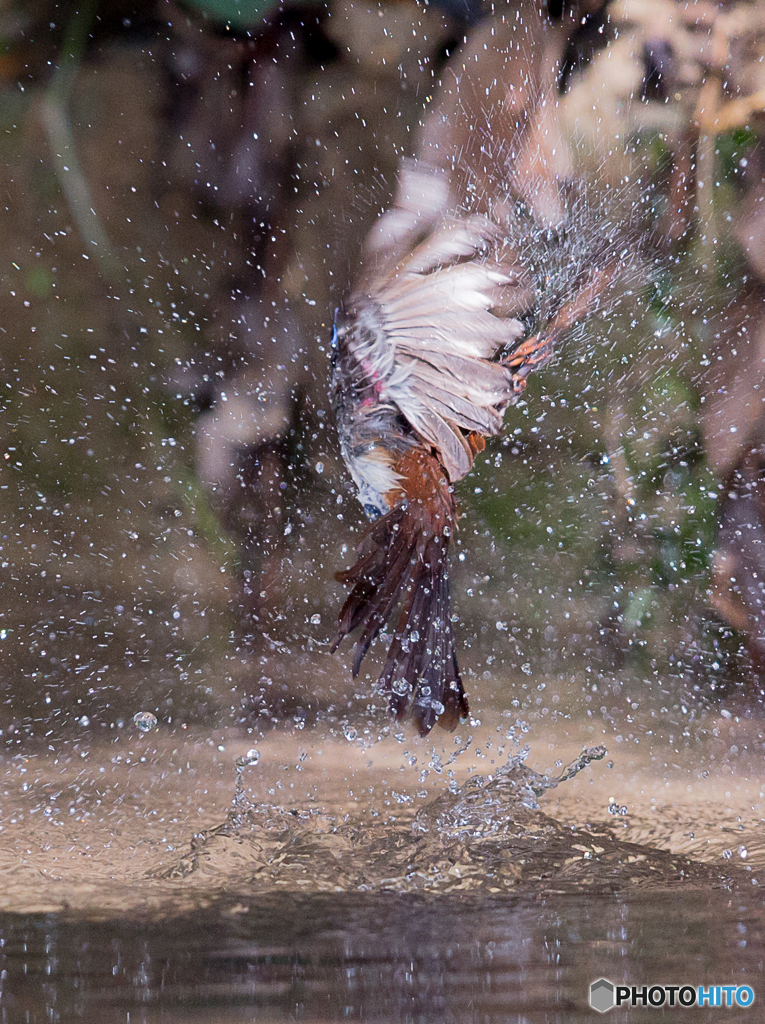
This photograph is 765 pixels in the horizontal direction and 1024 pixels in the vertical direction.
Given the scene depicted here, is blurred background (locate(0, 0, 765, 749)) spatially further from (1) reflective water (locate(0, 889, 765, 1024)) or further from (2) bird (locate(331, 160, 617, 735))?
(1) reflective water (locate(0, 889, 765, 1024))

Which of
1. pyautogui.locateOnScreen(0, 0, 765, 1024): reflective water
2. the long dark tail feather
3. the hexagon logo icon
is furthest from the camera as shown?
pyautogui.locateOnScreen(0, 0, 765, 1024): reflective water

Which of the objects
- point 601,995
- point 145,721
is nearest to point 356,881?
point 601,995

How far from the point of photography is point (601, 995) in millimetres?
532

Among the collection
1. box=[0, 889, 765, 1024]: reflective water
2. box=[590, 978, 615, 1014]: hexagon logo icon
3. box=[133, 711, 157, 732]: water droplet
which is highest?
box=[133, 711, 157, 732]: water droplet

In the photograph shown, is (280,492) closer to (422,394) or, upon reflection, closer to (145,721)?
(145,721)

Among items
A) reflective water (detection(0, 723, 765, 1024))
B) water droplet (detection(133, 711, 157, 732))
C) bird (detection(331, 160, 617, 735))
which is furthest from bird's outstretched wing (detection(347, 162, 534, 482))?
water droplet (detection(133, 711, 157, 732))

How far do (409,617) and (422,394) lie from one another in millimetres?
226

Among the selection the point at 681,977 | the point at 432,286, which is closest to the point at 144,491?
the point at 432,286

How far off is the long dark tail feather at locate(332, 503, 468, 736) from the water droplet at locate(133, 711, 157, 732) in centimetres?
63

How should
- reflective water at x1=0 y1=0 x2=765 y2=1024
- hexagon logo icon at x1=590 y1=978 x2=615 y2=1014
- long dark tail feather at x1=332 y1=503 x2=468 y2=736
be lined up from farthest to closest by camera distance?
reflective water at x1=0 y1=0 x2=765 y2=1024 < long dark tail feather at x1=332 y1=503 x2=468 y2=736 < hexagon logo icon at x1=590 y1=978 x2=615 y2=1014

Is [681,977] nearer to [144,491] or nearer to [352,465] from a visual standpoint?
[352,465]

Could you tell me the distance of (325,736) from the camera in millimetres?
1457

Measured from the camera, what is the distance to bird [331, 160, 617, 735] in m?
0.92

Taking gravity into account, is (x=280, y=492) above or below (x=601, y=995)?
above
